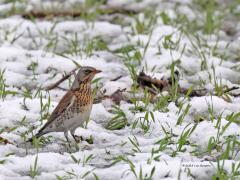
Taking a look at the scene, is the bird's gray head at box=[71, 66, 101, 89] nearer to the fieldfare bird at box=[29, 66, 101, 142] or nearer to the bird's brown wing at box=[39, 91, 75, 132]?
the fieldfare bird at box=[29, 66, 101, 142]

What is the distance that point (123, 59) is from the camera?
8.09 metres

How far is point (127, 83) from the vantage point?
291 inches

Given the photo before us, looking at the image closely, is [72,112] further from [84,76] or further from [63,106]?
[84,76]

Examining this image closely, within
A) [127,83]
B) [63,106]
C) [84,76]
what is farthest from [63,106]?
[127,83]

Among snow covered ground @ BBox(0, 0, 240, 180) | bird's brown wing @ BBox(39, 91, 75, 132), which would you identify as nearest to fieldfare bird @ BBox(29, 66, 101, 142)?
bird's brown wing @ BBox(39, 91, 75, 132)

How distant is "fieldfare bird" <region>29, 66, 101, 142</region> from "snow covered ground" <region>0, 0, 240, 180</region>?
0.14 metres

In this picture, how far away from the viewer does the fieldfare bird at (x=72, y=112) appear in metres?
5.78

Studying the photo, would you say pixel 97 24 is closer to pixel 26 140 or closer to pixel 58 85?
pixel 58 85

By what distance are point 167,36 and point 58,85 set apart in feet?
5.68

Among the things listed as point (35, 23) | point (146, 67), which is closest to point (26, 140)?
point (146, 67)

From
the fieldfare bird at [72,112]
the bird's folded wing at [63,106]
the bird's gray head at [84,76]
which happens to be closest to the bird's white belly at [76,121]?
the fieldfare bird at [72,112]

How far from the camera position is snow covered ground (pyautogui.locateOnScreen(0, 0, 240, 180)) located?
16.8 feet

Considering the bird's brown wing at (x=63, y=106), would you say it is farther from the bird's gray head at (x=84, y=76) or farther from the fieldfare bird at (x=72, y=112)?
the bird's gray head at (x=84, y=76)

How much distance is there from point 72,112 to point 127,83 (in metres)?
1.66
